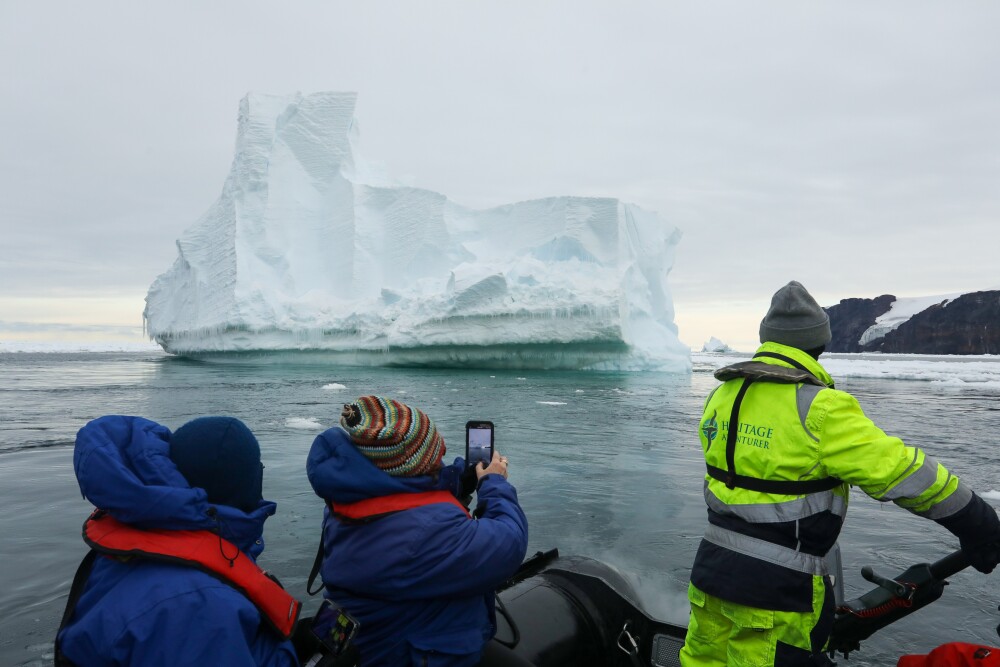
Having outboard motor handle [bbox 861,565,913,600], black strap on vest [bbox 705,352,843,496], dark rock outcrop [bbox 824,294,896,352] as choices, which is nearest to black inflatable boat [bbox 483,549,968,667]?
outboard motor handle [bbox 861,565,913,600]

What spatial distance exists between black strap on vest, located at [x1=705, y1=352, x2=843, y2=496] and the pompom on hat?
A: 1.12 m

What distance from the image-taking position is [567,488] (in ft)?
18.4

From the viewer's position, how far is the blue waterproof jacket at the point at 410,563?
1438 mm

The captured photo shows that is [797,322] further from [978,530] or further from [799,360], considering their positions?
[978,530]

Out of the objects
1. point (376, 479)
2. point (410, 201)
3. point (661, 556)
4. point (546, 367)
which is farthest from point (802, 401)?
point (410, 201)

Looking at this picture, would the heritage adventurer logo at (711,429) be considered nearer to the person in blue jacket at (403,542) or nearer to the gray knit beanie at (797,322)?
the gray knit beanie at (797,322)

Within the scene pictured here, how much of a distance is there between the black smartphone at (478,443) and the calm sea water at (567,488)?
68.6 inches

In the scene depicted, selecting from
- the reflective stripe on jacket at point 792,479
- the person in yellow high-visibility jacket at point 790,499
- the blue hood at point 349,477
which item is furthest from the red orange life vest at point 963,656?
the blue hood at point 349,477

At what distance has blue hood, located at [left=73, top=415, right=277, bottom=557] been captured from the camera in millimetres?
1140

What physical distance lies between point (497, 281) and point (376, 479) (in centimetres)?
2041

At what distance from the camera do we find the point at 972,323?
65438 mm

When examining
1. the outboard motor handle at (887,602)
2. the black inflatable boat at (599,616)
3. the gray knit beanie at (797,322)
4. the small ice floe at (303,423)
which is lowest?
the small ice floe at (303,423)

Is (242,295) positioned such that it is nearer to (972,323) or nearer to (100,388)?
(100,388)

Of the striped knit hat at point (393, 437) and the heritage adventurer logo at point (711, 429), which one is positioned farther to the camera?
the heritage adventurer logo at point (711, 429)
